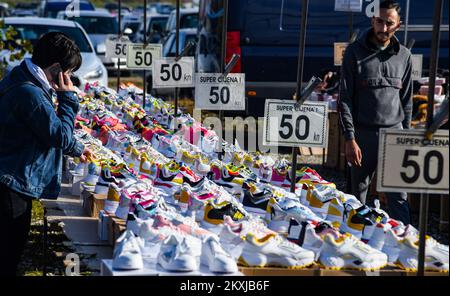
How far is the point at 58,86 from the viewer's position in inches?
191

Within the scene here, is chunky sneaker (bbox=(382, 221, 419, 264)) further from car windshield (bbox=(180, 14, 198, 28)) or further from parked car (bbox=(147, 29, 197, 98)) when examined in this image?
car windshield (bbox=(180, 14, 198, 28))

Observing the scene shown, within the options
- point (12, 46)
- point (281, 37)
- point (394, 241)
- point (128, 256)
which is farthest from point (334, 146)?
point (128, 256)

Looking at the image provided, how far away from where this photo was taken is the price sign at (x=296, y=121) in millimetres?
5742

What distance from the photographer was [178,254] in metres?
4.12

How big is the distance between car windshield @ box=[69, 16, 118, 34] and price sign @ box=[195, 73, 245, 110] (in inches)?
674

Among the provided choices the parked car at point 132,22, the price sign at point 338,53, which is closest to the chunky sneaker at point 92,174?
the price sign at point 338,53

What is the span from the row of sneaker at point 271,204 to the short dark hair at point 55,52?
0.99 meters

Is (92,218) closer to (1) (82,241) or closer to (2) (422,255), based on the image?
(1) (82,241)

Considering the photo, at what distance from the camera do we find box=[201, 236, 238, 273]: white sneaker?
411cm

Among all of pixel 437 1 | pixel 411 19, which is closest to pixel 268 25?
pixel 411 19

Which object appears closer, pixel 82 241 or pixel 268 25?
pixel 82 241

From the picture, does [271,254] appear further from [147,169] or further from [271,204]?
[147,169]

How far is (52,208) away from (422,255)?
2900 mm
